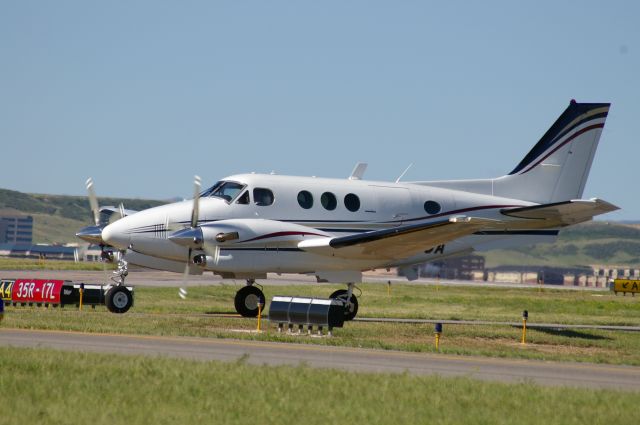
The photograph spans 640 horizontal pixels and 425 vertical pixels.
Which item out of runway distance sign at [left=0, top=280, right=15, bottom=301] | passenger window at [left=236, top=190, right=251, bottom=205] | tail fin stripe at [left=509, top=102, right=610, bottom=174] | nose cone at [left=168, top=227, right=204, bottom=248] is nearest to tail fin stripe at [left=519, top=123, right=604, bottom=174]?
tail fin stripe at [left=509, top=102, right=610, bottom=174]

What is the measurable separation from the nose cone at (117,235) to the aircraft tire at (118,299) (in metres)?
1.96

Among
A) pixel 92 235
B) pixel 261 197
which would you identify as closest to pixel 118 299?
pixel 92 235

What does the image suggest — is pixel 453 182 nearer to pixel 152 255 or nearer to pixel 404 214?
pixel 404 214

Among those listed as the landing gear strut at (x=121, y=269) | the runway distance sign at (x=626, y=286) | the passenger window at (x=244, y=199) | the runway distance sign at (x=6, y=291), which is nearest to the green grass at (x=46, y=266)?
the runway distance sign at (x=6, y=291)

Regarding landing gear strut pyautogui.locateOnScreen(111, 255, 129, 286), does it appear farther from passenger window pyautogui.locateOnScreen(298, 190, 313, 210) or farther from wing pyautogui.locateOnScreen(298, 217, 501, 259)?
passenger window pyautogui.locateOnScreen(298, 190, 313, 210)

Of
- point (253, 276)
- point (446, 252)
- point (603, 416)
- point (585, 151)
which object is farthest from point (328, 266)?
point (603, 416)

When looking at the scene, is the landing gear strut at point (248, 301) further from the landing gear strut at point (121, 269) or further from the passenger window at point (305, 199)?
the landing gear strut at point (121, 269)

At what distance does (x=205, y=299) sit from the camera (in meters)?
54.3

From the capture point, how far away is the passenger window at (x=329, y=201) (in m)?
34.8

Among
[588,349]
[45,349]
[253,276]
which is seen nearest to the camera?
[45,349]

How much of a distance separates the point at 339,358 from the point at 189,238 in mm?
10346

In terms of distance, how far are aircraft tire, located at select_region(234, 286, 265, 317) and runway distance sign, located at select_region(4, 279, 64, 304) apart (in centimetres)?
735

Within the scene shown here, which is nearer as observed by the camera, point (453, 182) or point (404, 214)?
point (404, 214)

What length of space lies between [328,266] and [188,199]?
17.4ft
